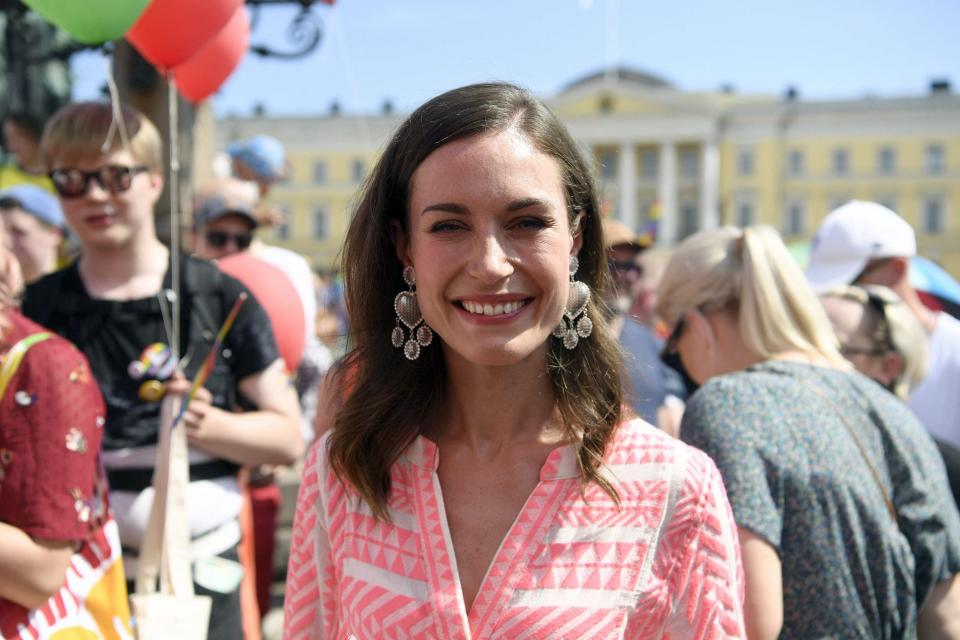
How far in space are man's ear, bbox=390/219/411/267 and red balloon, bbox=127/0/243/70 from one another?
1.76 meters

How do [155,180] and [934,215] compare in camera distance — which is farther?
[934,215]

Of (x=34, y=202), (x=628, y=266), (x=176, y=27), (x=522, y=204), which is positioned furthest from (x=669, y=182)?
(x=522, y=204)

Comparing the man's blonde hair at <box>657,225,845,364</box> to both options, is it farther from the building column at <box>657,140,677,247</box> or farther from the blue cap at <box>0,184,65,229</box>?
the building column at <box>657,140,677,247</box>

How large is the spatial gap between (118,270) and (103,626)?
46.1 inches

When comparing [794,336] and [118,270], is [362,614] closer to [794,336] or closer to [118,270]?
[794,336]

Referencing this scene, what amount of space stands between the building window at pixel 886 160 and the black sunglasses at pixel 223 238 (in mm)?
74995

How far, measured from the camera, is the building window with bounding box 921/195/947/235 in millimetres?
70938

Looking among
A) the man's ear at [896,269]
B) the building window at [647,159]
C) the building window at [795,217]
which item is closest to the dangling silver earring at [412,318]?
the man's ear at [896,269]

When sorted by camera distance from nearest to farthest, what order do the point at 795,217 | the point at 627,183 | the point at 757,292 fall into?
the point at 757,292 < the point at 795,217 < the point at 627,183

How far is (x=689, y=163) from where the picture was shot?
79688mm

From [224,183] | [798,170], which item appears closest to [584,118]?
[798,170]

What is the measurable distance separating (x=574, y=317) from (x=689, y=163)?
3172 inches

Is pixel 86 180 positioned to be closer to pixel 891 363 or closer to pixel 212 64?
pixel 212 64

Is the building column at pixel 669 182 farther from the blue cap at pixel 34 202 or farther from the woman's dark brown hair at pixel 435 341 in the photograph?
the woman's dark brown hair at pixel 435 341
